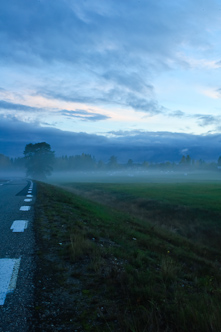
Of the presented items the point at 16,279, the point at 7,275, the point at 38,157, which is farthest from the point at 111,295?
the point at 38,157

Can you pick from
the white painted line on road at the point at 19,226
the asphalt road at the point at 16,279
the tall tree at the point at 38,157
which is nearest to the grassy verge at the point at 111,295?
the asphalt road at the point at 16,279

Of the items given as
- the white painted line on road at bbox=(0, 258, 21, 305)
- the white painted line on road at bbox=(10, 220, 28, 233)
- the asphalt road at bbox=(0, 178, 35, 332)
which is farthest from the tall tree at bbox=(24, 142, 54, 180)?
the white painted line on road at bbox=(0, 258, 21, 305)

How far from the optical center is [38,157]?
261 ft

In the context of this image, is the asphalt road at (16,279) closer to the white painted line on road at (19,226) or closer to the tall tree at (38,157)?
the white painted line on road at (19,226)

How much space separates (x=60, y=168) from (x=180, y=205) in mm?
177314

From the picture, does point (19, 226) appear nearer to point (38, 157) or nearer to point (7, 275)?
point (7, 275)

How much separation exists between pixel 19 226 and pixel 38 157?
7448 cm

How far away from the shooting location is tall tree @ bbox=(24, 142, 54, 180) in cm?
7962

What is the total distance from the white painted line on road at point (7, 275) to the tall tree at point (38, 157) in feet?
255

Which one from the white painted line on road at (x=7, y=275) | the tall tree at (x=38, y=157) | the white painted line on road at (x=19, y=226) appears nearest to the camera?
the white painted line on road at (x=7, y=275)

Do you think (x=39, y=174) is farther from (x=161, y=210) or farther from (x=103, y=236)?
(x=103, y=236)

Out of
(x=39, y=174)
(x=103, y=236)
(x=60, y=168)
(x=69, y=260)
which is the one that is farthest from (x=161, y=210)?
(x=60, y=168)

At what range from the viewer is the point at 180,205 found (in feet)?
81.9

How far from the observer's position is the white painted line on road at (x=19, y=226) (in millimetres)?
8120
